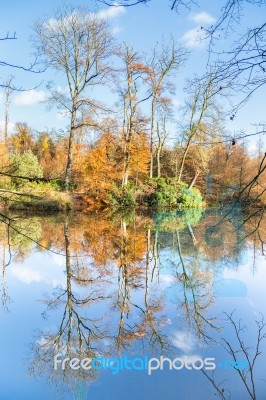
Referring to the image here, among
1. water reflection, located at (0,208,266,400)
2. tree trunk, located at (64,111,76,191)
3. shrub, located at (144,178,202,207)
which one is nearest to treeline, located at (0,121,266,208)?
shrub, located at (144,178,202,207)

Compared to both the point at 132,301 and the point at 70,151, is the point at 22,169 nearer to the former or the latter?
the point at 132,301

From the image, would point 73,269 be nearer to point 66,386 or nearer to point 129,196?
point 66,386

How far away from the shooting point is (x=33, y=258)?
21.2ft

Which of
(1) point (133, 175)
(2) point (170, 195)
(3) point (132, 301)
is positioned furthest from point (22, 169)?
(1) point (133, 175)

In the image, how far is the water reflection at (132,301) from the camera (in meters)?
2.66

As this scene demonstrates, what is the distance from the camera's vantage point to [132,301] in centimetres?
419

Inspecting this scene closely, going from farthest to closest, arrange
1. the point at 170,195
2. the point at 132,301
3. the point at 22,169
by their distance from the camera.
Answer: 1. the point at 170,195
2. the point at 22,169
3. the point at 132,301

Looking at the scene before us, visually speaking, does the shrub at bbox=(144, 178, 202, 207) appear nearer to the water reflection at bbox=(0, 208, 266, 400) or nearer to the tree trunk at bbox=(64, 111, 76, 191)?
the tree trunk at bbox=(64, 111, 76, 191)

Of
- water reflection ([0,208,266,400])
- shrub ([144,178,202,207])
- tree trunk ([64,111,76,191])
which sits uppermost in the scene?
tree trunk ([64,111,76,191])

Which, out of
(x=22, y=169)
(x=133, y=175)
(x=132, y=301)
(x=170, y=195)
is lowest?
(x=132, y=301)

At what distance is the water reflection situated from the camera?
105 inches

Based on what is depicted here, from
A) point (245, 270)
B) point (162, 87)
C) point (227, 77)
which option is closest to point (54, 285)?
point (245, 270)

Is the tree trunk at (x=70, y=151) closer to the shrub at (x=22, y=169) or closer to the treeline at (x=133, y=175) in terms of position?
the treeline at (x=133, y=175)

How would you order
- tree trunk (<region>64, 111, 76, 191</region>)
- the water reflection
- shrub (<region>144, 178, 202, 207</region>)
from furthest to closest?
shrub (<region>144, 178, 202, 207</region>) < tree trunk (<region>64, 111, 76, 191</region>) < the water reflection
